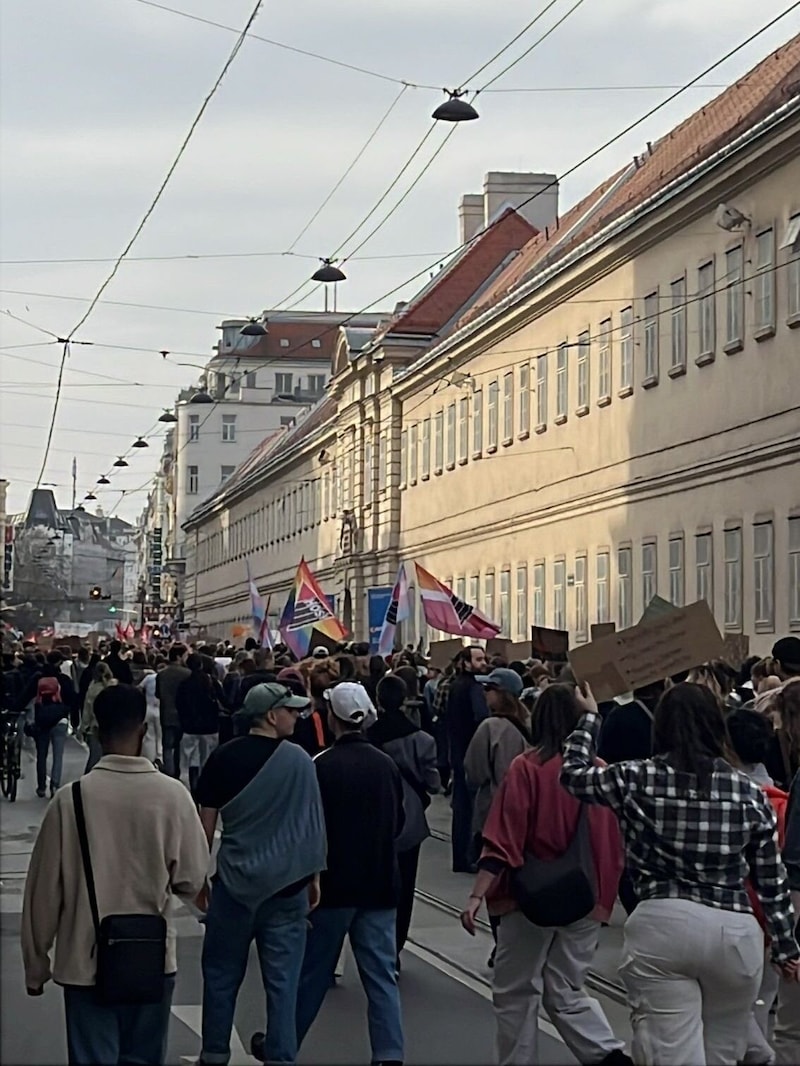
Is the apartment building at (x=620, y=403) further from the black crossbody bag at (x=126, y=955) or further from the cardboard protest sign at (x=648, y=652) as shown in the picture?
the black crossbody bag at (x=126, y=955)

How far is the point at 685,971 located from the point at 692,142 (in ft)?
118

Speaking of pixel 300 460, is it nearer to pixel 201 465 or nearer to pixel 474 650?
pixel 201 465

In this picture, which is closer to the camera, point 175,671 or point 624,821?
point 624,821

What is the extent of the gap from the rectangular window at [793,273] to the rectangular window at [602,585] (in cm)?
1006

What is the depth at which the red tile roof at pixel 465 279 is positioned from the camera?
64.4 m

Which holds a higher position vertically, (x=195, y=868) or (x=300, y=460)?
(x=300, y=460)

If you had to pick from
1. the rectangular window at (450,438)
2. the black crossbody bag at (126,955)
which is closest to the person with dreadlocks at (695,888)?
the black crossbody bag at (126,955)

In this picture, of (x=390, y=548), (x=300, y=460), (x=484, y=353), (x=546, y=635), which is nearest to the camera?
(x=546, y=635)

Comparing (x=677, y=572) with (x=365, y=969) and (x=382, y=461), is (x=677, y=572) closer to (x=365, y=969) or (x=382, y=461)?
(x=365, y=969)

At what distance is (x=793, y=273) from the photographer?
3088cm

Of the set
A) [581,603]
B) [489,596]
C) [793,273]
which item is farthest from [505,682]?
[489,596]

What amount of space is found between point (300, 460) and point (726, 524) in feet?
165

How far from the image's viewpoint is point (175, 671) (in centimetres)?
2447

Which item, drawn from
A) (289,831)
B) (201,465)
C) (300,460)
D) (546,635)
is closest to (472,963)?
(289,831)
